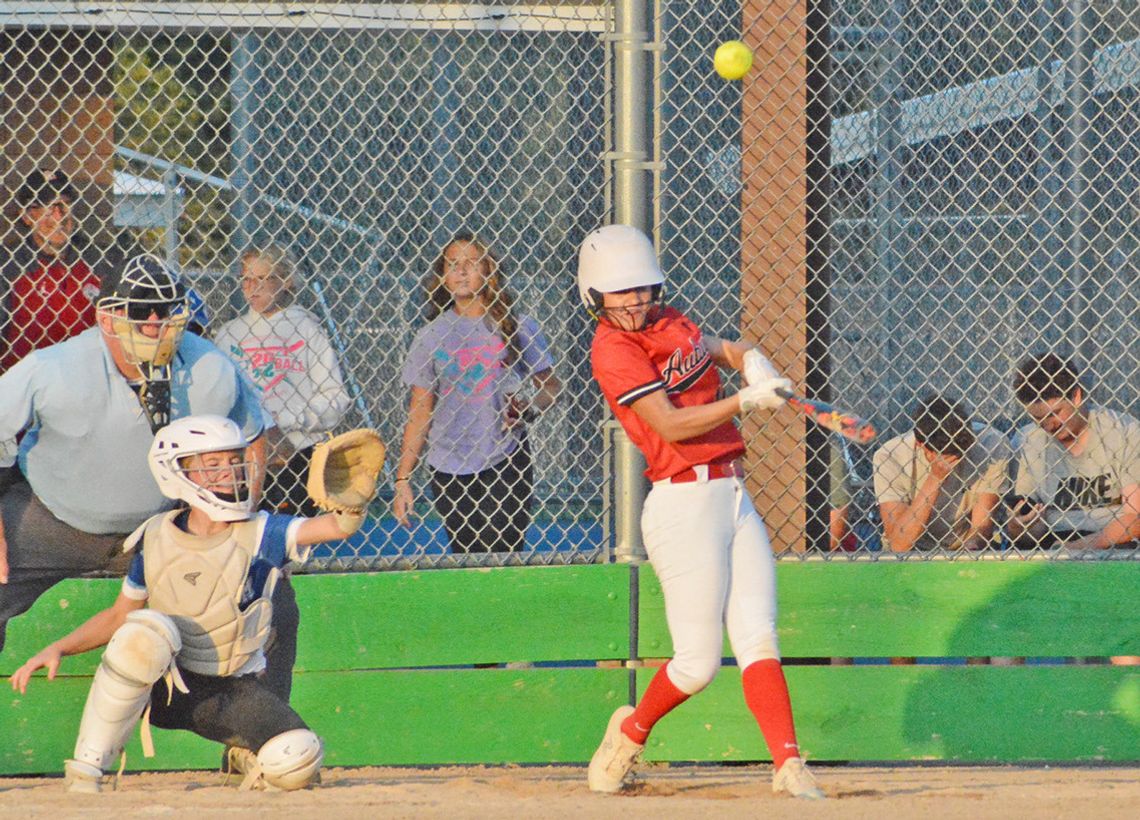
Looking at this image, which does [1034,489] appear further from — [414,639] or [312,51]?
[312,51]

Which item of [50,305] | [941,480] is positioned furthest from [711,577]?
[50,305]

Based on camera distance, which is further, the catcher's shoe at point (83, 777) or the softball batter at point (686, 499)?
the catcher's shoe at point (83, 777)

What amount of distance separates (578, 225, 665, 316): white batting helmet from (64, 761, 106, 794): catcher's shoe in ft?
6.52

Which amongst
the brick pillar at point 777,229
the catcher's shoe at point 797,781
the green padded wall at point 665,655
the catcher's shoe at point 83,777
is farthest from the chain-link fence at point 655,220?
the catcher's shoe at point 797,781

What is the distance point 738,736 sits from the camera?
538 centimetres

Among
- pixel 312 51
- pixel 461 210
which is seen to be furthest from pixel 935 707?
pixel 312 51

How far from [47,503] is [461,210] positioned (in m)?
3.72

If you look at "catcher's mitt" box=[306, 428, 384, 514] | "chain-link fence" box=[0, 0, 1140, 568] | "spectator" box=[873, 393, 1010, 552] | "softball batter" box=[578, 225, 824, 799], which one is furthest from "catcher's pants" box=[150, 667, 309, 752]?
"spectator" box=[873, 393, 1010, 552]

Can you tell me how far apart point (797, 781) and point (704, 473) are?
892 mm

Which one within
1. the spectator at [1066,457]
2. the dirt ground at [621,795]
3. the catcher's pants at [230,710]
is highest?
the spectator at [1066,457]

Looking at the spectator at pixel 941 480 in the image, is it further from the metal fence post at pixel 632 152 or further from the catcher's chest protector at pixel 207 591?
the catcher's chest protector at pixel 207 591

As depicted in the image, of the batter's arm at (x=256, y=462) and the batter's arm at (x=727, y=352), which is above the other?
the batter's arm at (x=727, y=352)

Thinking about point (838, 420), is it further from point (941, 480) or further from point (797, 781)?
point (941, 480)

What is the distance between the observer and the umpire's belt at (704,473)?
4.57 m
